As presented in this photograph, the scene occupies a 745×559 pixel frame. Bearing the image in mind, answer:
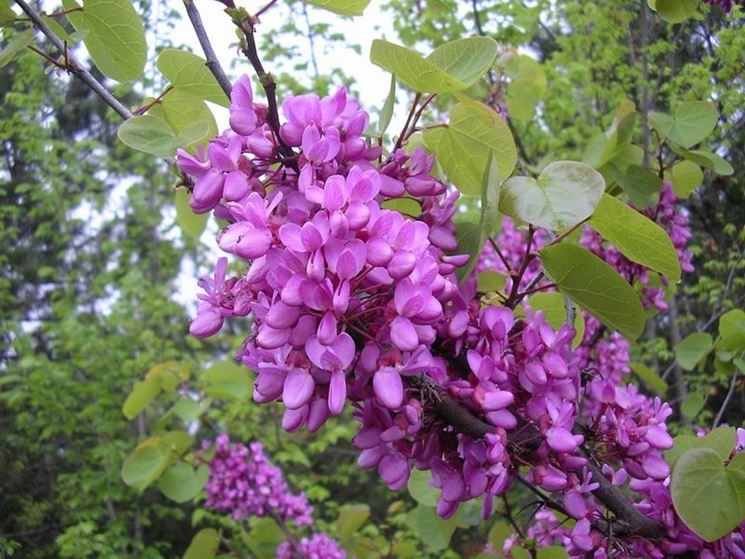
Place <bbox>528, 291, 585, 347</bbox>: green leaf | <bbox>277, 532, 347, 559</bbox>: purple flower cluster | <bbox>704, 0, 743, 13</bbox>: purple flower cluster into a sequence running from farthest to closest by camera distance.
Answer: <bbox>277, 532, 347, 559</bbox>: purple flower cluster, <bbox>704, 0, 743, 13</bbox>: purple flower cluster, <bbox>528, 291, 585, 347</bbox>: green leaf

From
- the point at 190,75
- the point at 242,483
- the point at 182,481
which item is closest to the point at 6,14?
the point at 190,75

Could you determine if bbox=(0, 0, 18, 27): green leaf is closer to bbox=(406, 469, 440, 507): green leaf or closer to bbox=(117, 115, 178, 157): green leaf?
bbox=(117, 115, 178, 157): green leaf

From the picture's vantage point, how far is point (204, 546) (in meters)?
2.39

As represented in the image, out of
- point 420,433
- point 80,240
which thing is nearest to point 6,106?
point 80,240

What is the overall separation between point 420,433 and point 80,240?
263 inches

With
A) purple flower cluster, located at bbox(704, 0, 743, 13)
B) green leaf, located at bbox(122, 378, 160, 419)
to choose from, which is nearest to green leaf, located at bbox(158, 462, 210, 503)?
green leaf, located at bbox(122, 378, 160, 419)

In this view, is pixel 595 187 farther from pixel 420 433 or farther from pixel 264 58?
pixel 264 58

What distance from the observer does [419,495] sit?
1.47 metres

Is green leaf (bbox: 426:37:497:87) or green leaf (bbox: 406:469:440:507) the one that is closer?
green leaf (bbox: 426:37:497:87)

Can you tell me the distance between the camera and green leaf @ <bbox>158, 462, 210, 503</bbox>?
2.36 metres

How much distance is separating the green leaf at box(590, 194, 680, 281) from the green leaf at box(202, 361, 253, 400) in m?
1.85

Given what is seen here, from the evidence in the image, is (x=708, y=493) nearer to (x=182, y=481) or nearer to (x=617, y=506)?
(x=617, y=506)

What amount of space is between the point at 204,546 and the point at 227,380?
0.57m

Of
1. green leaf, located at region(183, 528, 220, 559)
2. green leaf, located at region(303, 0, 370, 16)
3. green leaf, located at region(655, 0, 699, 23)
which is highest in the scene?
green leaf, located at region(303, 0, 370, 16)
